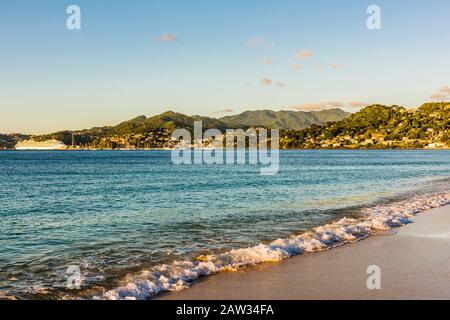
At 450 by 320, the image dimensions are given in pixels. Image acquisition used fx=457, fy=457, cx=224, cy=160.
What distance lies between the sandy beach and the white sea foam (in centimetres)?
43

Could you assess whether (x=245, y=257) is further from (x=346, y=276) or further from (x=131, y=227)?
(x=131, y=227)

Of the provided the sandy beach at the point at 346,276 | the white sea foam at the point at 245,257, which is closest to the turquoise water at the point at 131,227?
the white sea foam at the point at 245,257

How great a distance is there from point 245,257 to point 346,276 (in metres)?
3.25

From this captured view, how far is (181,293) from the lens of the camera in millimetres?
10055

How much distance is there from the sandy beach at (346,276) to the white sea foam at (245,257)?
0.43 metres

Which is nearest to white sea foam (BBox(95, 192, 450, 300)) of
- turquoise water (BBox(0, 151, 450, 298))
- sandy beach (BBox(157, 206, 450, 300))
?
sandy beach (BBox(157, 206, 450, 300))

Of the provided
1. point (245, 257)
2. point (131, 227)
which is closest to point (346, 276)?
point (245, 257)

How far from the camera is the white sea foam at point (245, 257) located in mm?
10344

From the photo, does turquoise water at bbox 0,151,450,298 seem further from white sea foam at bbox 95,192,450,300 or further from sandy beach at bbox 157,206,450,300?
sandy beach at bbox 157,206,450,300

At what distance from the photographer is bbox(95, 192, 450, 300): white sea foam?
10344 mm

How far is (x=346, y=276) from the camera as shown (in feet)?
35.2

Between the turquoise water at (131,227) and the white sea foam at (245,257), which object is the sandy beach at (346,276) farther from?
the turquoise water at (131,227)

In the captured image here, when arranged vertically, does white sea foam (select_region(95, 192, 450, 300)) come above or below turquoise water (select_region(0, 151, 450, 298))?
above

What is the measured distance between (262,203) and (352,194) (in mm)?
9231
